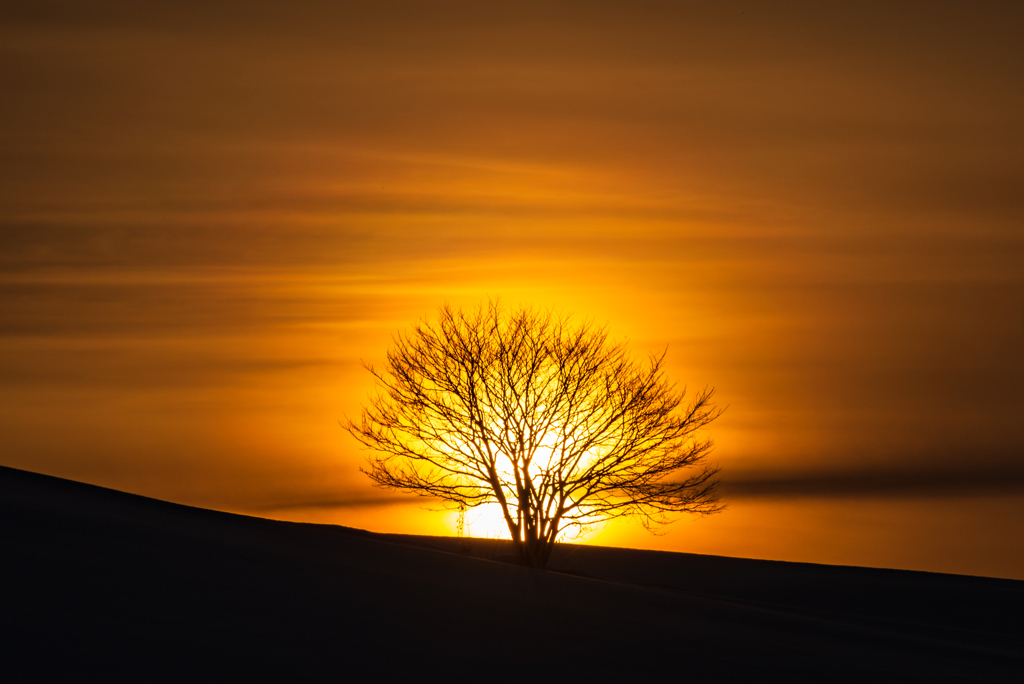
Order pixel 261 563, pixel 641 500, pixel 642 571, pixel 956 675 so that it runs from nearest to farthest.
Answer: pixel 956 675 → pixel 261 563 → pixel 641 500 → pixel 642 571

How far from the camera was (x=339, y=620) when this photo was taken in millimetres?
14281

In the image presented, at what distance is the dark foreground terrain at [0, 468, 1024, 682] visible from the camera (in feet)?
37.7

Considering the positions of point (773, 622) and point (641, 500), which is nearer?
point (773, 622)

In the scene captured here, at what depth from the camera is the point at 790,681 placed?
45.7 feet

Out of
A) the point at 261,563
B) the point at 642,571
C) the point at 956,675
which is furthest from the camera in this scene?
the point at 642,571

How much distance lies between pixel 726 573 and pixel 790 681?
35.0 meters

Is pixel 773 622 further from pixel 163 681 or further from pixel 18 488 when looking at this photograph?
pixel 18 488

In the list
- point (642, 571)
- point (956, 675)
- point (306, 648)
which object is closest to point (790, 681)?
point (956, 675)

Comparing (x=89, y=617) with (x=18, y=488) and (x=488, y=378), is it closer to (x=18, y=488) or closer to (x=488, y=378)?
(x=18, y=488)

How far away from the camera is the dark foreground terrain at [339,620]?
11.5 metres

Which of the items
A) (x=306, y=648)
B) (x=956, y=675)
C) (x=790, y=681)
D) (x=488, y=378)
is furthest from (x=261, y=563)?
(x=488, y=378)

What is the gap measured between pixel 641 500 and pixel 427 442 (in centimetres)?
660

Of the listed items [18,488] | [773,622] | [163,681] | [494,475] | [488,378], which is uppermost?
[488,378]

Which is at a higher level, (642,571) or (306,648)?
(642,571)
